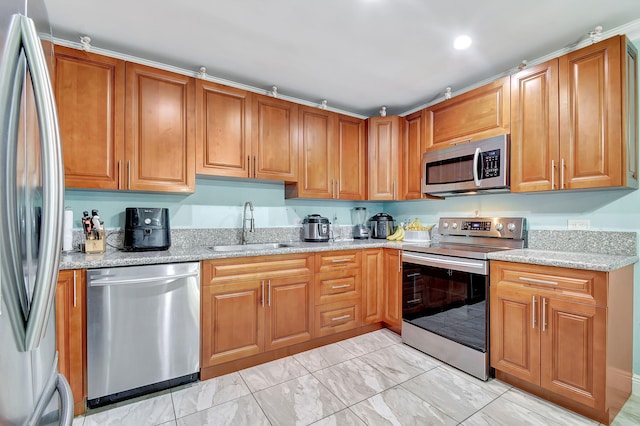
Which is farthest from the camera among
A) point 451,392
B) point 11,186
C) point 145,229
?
point 145,229

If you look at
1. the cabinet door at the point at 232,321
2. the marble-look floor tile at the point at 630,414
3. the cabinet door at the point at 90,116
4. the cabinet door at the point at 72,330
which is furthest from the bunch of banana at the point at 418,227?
the cabinet door at the point at 72,330

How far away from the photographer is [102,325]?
5.98 feet

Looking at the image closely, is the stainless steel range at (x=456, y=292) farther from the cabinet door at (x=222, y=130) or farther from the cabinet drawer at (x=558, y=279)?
the cabinet door at (x=222, y=130)

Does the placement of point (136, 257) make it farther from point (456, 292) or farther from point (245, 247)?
point (456, 292)

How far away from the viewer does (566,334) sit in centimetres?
180

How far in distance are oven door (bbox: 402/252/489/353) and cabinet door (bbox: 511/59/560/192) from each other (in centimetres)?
73

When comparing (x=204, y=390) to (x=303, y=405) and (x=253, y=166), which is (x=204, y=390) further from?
(x=253, y=166)

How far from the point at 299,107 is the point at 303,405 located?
2.44m

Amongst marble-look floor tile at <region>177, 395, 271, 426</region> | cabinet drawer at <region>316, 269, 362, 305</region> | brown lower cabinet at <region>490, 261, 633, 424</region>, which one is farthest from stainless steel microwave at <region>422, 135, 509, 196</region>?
marble-look floor tile at <region>177, 395, 271, 426</region>

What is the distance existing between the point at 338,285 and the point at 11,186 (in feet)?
7.93

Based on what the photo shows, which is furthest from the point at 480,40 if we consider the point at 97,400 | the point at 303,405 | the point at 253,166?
the point at 97,400

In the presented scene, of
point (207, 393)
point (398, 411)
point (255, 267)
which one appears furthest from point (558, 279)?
point (207, 393)

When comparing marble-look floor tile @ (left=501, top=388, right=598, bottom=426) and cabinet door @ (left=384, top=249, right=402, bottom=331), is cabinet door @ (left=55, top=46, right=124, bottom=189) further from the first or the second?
marble-look floor tile @ (left=501, top=388, right=598, bottom=426)

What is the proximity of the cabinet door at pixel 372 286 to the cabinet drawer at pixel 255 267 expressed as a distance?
2.04 ft
